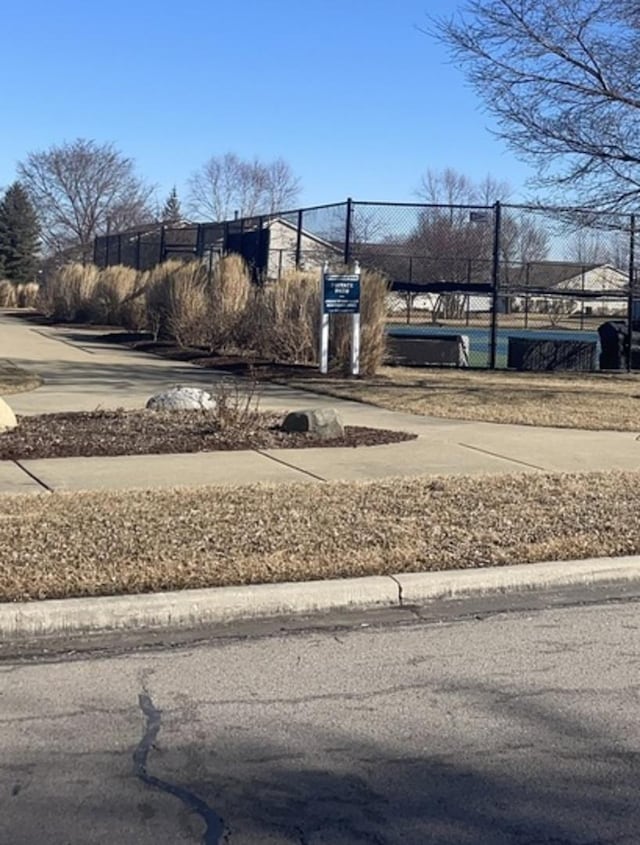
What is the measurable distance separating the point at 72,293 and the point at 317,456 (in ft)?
98.9

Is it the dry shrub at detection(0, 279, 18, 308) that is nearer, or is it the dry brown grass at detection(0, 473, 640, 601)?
the dry brown grass at detection(0, 473, 640, 601)

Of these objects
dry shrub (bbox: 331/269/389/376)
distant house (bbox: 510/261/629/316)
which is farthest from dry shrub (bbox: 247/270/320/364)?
distant house (bbox: 510/261/629/316)

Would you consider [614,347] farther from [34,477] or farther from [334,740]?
[334,740]

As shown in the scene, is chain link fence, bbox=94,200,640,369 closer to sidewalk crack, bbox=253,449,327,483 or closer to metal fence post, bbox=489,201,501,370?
metal fence post, bbox=489,201,501,370

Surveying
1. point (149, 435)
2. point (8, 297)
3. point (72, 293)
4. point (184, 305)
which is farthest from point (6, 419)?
point (8, 297)

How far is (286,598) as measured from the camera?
5922 mm

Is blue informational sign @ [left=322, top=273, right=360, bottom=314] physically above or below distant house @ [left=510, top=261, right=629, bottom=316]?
below

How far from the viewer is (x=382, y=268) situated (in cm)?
2372

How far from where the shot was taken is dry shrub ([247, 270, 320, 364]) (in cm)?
1945

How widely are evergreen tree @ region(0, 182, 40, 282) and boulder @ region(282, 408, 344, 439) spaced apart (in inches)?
2669

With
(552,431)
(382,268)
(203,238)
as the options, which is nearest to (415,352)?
(382,268)

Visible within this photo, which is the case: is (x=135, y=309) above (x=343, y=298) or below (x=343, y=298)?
above

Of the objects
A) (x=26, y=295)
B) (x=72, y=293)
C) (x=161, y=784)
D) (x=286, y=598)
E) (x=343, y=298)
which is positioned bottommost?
(x=161, y=784)

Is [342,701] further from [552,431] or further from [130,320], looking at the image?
[130,320]
